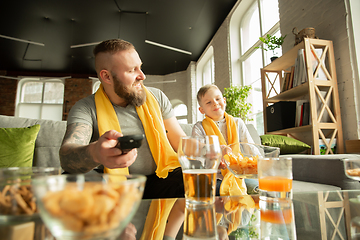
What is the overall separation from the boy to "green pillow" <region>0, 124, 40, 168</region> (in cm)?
110

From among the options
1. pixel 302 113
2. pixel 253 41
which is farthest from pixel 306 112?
pixel 253 41

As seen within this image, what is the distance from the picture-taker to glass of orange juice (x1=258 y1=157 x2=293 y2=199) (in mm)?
592

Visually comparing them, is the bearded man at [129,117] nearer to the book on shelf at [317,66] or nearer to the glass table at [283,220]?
the glass table at [283,220]

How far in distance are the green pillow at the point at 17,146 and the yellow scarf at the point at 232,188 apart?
3.89ft

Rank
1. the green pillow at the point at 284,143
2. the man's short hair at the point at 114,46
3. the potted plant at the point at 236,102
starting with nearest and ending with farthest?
the man's short hair at the point at 114,46, the green pillow at the point at 284,143, the potted plant at the point at 236,102

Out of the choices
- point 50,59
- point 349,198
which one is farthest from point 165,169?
point 50,59

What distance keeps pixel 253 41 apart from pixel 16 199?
527cm

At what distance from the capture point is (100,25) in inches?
238

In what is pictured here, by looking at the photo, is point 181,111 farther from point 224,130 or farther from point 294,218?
point 294,218

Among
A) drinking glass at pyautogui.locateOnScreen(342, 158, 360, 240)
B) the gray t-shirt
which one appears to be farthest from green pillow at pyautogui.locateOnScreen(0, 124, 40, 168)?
drinking glass at pyautogui.locateOnScreen(342, 158, 360, 240)

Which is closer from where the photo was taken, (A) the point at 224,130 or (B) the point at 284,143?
(A) the point at 224,130

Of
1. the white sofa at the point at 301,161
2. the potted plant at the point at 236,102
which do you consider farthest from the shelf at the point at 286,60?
the white sofa at the point at 301,161

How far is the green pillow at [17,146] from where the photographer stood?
1330mm

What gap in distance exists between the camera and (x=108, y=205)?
247 millimetres
